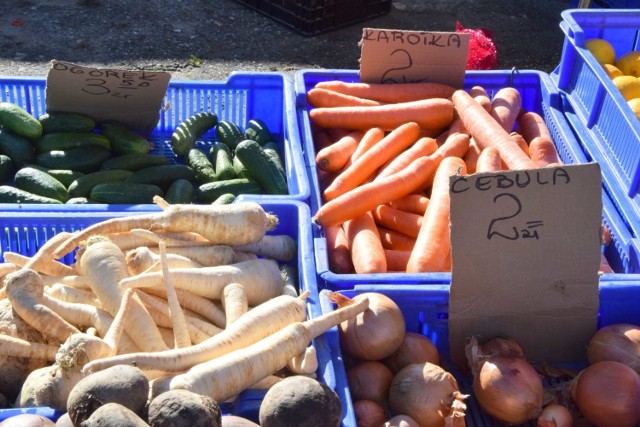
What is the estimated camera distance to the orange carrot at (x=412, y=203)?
2576mm

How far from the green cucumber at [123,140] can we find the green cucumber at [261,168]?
0.44m

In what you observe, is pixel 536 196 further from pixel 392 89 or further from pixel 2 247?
pixel 2 247

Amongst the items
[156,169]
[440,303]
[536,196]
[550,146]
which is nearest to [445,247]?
[440,303]

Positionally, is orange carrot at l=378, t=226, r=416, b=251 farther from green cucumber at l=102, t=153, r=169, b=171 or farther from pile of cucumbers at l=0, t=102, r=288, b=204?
green cucumber at l=102, t=153, r=169, b=171

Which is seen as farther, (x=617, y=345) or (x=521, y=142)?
(x=521, y=142)

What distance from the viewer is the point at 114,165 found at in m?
2.86

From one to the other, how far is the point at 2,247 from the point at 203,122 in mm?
1142

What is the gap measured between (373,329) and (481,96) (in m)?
1.62

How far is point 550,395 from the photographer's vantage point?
1.89 m

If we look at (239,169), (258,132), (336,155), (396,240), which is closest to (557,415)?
(396,240)

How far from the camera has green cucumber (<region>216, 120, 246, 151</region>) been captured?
311 cm

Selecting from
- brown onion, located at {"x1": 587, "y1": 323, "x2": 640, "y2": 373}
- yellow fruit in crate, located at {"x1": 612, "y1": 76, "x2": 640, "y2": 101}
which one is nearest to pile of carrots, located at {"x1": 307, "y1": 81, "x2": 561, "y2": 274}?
yellow fruit in crate, located at {"x1": 612, "y1": 76, "x2": 640, "y2": 101}

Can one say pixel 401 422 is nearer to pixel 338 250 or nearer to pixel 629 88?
pixel 338 250

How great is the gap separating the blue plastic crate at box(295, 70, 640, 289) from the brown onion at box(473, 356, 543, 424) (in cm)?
35
